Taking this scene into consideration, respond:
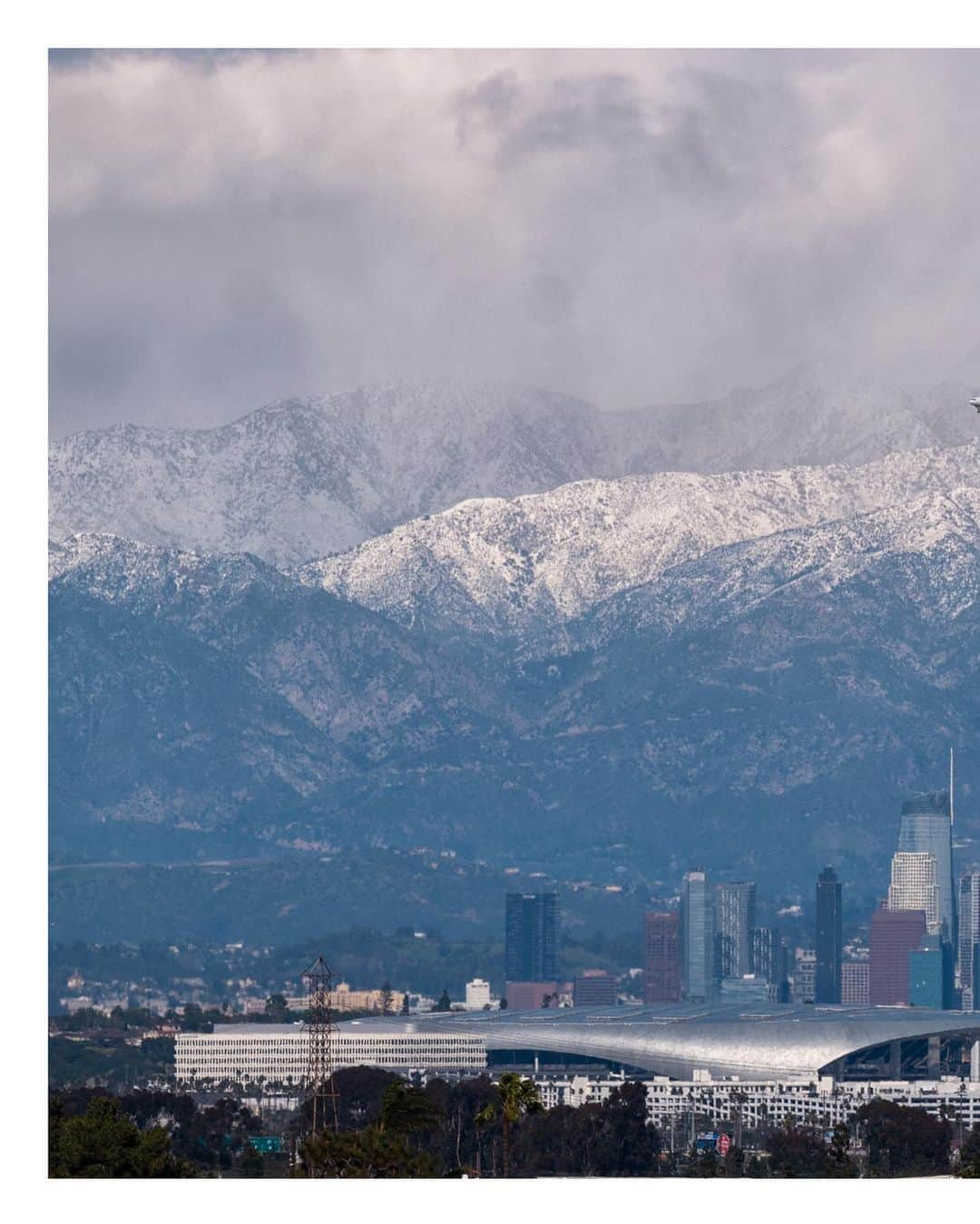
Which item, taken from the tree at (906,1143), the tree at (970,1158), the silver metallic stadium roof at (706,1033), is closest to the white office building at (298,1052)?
the silver metallic stadium roof at (706,1033)

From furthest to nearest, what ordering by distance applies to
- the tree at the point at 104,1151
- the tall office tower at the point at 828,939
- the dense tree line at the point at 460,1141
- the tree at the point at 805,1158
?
the tall office tower at the point at 828,939, the tree at the point at 805,1158, the dense tree line at the point at 460,1141, the tree at the point at 104,1151

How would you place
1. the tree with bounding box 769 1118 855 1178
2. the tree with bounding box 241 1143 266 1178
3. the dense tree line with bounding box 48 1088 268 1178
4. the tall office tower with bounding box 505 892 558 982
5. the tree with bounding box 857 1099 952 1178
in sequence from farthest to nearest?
the tall office tower with bounding box 505 892 558 982, the tree with bounding box 857 1099 952 1178, the tree with bounding box 769 1118 855 1178, the tree with bounding box 241 1143 266 1178, the dense tree line with bounding box 48 1088 268 1178

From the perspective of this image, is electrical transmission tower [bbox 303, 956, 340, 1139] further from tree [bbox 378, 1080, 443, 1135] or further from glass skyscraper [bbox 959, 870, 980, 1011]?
glass skyscraper [bbox 959, 870, 980, 1011]

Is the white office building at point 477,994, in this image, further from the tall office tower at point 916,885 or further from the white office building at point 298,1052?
the white office building at point 298,1052

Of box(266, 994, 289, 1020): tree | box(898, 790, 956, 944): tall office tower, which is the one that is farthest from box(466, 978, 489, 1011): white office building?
box(898, 790, 956, 944): tall office tower

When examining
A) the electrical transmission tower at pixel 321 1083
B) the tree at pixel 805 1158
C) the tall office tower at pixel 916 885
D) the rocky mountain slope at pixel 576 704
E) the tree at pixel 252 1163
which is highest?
the rocky mountain slope at pixel 576 704

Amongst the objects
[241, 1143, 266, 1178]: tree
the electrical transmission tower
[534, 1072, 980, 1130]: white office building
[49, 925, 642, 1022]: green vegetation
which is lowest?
[534, 1072, 980, 1130]: white office building

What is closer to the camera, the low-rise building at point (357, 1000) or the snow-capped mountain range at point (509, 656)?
the low-rise building at point (357, 1000)
